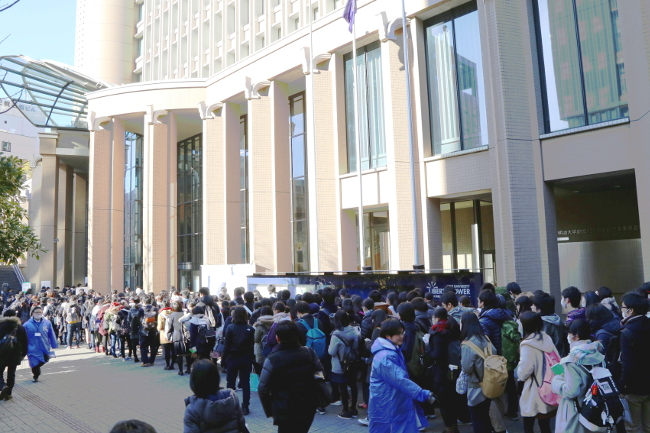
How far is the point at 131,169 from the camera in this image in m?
39.7

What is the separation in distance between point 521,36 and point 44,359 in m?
16.6

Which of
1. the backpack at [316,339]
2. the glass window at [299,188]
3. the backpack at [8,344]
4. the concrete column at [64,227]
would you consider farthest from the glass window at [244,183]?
the backpack at [316,339]

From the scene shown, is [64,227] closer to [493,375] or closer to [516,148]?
[516,148]

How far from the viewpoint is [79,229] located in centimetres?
4459

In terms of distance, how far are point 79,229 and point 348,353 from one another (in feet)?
140

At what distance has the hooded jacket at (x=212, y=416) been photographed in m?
4.11

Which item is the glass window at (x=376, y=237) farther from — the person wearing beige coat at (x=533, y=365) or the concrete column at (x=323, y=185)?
the person wearing beige coat at (x=533, y=365)

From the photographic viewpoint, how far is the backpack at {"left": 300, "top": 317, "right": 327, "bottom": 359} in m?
8.01

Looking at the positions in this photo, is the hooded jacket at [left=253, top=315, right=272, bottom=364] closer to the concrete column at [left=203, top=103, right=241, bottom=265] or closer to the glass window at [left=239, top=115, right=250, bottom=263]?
the concrete column at [left=203, top=103, right=241, bottom=265]

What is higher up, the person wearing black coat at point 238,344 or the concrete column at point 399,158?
the concrete column at point 399,158

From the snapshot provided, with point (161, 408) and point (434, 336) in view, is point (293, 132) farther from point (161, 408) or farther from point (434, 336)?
point (434, 336)

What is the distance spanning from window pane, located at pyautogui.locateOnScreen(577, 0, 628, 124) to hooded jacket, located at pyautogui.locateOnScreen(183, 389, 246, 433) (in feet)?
49.6

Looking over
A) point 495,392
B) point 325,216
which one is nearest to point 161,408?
point 495,392

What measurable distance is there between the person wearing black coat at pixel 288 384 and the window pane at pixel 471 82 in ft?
48.4
